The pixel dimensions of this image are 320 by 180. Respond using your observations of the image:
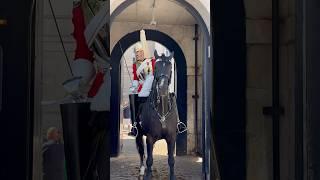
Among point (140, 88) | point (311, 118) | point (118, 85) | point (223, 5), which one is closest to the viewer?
point (311, 118)

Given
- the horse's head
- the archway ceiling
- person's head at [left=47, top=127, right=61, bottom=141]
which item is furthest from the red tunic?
the archway ceiling

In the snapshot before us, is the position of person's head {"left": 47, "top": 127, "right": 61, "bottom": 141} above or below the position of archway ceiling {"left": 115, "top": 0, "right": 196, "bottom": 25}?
below

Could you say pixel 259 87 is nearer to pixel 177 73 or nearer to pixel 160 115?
pixel 160 115

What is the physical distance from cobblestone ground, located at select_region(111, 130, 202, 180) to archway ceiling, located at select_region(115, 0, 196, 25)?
282cm

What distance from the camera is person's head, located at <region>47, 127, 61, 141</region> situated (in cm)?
256

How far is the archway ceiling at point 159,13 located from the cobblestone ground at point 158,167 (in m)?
2.82

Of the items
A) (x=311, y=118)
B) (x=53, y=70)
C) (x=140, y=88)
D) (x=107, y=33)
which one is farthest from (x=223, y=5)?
(x=140, y=88)

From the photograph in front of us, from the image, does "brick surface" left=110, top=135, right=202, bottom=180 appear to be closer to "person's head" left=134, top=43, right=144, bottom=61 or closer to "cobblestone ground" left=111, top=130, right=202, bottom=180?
"cobblestone ground" left=111, top=130, right=202, bottom=180

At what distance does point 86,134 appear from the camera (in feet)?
8.55

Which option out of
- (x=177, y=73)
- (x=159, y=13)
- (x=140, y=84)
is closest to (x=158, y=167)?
(x=140, y=84)

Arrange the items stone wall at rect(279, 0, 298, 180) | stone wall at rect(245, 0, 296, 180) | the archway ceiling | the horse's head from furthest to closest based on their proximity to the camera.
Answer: the archway ceiling → the horse's head → stone wall at rect(245, 0, 296, 180) → stone wall at rect(279, 0, 298, 180)

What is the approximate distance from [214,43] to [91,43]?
78 cm

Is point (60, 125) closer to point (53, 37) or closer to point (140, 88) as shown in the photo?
point (53, 37)

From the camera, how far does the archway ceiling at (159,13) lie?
24.7 feet
